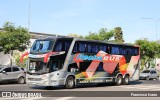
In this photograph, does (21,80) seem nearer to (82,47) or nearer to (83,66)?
(83,66)

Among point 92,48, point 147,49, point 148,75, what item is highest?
point 147,49

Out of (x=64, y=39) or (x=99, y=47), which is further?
(x=99, y=47)

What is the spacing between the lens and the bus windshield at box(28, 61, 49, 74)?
76.7 feet

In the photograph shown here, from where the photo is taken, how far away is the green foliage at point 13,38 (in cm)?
4422

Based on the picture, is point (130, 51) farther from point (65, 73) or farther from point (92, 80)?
point (65, 73)

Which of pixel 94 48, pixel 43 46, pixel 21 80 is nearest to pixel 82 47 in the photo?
pixel 94 48

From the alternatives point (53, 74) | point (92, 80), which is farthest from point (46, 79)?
point (92, 80)

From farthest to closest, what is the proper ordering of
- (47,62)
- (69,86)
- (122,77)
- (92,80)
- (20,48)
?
1. (20,48)
2. (122,77)
3. (92,80)
4. (69,86)
5. (47,62)

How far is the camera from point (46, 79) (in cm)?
2327

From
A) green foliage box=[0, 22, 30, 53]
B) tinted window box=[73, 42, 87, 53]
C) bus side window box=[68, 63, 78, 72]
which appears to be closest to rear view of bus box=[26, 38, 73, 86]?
bus side window box=[68, 63, 78, 72]

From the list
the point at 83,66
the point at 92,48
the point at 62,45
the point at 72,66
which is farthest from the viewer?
the point at 92,48

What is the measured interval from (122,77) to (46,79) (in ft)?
32.2

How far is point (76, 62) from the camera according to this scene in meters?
25.6

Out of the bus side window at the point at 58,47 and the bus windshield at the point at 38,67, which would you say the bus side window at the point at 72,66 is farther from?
the bus windshield at the point at 38,67
